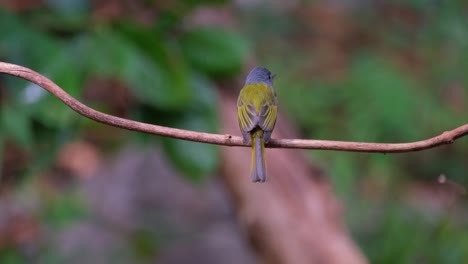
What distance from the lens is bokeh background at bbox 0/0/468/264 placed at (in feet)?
9.08

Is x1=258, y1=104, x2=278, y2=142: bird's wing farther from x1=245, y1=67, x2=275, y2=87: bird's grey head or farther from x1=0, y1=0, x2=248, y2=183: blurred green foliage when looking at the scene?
x1=0, y1=0, x2=248, y2=183: blurred green foliage

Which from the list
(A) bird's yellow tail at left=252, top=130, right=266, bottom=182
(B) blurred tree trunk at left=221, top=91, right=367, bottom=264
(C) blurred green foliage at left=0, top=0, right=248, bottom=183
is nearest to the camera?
(A) bird's yellow tail at left=252, top=130, right=266, bottom=182

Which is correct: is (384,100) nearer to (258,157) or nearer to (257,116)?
(257,116)

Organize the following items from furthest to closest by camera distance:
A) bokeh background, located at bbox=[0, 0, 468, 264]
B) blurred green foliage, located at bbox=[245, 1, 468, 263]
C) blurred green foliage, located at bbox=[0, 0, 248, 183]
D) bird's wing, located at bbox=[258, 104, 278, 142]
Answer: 1. blurred green foliage, located at bbox=[245, 1, 468, 263]
2. bokeh background, located at bbox=[0, 0, 468, 264]
3. blurred green foliage, located at bbox=[0, 0, 248, 183]
4. bird's wing, located at bbox=[258, 104, 278, 142]

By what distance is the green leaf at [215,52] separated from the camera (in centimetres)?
299

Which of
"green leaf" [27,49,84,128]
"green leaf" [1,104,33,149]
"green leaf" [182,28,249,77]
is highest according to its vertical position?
"green leaf" [182,28,249,77]

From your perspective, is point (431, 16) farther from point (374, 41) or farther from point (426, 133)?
point (426, 133)

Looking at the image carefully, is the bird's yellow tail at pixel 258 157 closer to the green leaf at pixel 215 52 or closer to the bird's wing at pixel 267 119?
the bird's wing at pixel 267 119

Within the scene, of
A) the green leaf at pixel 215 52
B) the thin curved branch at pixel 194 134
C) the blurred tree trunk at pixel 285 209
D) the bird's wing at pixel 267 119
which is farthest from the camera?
the blurred tree trunk at pixel 285 209

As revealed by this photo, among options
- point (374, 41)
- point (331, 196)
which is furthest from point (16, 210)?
point (374, 41)

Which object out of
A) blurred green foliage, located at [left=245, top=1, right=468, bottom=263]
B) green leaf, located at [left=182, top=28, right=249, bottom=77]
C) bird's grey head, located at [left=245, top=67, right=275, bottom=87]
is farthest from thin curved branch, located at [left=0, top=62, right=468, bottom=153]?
blurred green foliage, located at [left=245, top=1, right=468, bottom=263]

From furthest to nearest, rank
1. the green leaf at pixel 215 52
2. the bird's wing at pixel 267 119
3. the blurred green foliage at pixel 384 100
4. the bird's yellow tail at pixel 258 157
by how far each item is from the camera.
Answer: the blurred green foliage at pixel 384 100 < the green leaf at pixel 215 52 < the bird's wing at pixel 267 119 < the bird's yellow tail at pixel 258 157

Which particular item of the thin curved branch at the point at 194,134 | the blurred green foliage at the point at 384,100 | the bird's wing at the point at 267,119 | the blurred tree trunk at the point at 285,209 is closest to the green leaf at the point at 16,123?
the bird's wing at the point at 267,119

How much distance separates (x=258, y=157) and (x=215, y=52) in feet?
3.72
